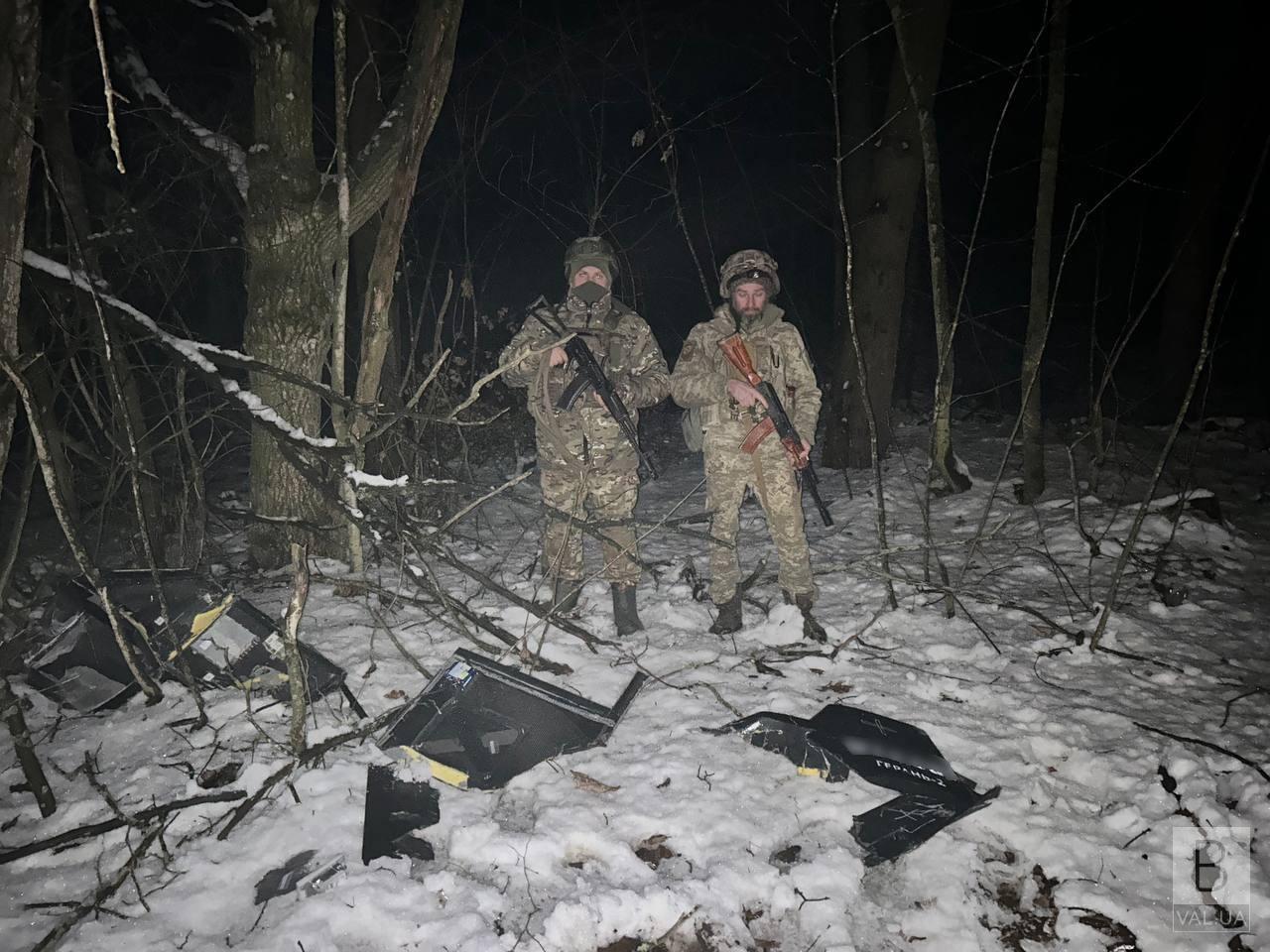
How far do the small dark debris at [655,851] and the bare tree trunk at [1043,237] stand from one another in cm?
298

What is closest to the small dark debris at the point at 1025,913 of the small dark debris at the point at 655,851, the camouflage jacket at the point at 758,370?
the small dark debris at the point at 655,851

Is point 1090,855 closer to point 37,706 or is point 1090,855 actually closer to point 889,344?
point 37,706

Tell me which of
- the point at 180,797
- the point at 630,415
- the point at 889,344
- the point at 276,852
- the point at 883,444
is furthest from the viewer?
the point at 883,444

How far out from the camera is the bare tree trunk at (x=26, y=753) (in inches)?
88.1

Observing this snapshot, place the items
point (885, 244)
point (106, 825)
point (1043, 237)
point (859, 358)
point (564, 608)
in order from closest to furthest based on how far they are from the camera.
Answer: point (106, 825)
point (859, 358)
point (564, 608)
point (1043, 237)
point (885, 244)

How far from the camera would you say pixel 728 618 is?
372 centimetres

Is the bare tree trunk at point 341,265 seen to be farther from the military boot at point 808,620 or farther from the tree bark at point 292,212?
the military boot at point 808,620

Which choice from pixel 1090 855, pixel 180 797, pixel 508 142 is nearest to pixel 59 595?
pixel 180 797

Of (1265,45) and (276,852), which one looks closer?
(276,852)

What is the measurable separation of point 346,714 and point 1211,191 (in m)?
10.6

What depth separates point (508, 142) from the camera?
10445 millimetres

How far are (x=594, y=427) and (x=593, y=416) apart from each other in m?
0.06

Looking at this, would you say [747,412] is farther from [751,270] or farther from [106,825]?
[106,825]

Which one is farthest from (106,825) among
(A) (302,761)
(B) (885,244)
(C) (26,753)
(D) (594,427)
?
(B) (885,244)
